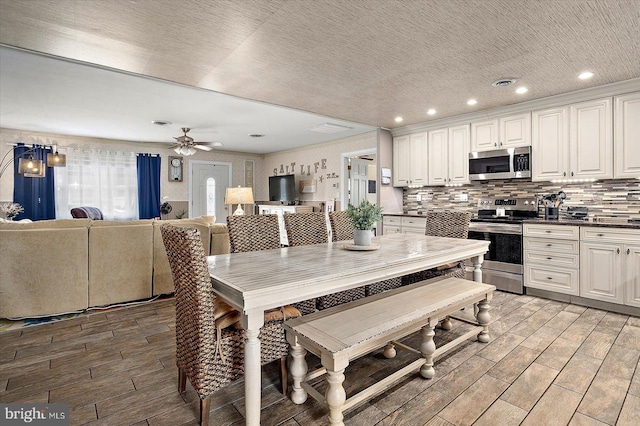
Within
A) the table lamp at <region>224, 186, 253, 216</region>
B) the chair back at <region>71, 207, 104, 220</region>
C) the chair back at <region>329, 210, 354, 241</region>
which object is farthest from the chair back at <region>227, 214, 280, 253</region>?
the chair back at <region>71, 207, 104, 220</region>

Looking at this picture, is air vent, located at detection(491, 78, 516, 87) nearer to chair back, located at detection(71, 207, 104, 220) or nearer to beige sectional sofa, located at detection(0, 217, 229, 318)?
beige sectional sofa, located at detection(0, 217, 229, 318)

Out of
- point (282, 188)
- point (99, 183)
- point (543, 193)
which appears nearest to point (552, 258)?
point (543, 193)

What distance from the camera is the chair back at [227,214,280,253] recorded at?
2.62 meters

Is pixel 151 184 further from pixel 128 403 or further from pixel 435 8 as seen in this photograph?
pixel 435 8

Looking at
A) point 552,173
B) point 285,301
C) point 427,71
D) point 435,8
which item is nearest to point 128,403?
point 285,301

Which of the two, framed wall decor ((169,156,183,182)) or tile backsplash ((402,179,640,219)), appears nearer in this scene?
tile backsplash ((402,179,640,219))

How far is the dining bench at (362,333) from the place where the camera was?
151 cm

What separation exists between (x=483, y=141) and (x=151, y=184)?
685cm

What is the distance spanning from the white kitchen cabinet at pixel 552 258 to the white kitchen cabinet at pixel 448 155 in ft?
4.14

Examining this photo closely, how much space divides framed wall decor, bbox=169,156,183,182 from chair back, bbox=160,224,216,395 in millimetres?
6898

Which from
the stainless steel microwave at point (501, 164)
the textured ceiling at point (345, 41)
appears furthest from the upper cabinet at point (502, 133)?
the textured ceiling at point (345, 41)

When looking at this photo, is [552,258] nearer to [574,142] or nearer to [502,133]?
[574,142]

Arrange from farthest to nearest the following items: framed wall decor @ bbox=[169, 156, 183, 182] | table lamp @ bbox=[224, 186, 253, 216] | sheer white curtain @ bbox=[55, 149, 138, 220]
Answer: framed wall decor @ bbox=[169, 156, 183, 182] → sheer white curtain @ bbox=[55, 149, 138, 220] → table lamp @ bbox=[224, 186, 253, 216]

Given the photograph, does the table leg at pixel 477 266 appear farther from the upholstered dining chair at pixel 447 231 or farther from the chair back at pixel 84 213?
the chair back at pixel 84 213
